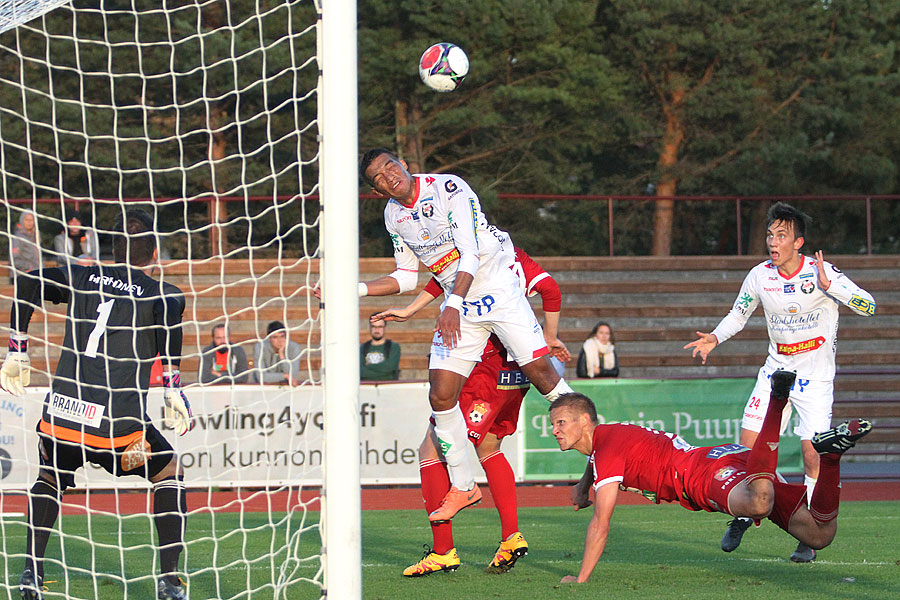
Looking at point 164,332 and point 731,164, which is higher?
point 731,164

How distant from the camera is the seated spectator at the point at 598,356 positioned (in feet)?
46.9

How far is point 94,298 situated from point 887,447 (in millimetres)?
13107

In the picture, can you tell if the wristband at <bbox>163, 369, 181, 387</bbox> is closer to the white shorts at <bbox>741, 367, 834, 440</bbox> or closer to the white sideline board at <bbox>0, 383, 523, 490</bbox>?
the white shorts at <bbox>741, 367, 834, 440</bbox>

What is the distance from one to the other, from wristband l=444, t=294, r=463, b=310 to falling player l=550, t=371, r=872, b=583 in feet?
2.46

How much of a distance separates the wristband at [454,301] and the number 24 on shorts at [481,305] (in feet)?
1.28

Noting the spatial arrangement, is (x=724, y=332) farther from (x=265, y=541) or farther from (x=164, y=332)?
(x=164, y=332)

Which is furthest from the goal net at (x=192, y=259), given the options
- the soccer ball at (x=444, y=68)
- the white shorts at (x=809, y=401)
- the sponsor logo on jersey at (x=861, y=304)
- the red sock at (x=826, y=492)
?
the sponsor logo on jersey at (x=861, y=304)

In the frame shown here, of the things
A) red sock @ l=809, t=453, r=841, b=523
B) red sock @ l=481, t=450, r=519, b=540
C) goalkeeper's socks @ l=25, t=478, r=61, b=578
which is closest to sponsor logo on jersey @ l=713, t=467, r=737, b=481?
red sock @ l=809, t=453, r=841, b=523

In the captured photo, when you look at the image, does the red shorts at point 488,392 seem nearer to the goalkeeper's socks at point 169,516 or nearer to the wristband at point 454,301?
the wristband at point 454,301

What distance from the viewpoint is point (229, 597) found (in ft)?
18.5

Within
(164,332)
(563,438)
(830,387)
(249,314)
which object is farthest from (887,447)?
(164,332)

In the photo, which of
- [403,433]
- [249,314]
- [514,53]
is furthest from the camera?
[514,53]

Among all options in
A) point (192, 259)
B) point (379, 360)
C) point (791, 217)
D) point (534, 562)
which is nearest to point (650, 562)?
point (534, 562)

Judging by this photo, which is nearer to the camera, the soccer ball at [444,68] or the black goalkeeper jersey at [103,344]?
the black goalkeeper jersey at [103,344]
